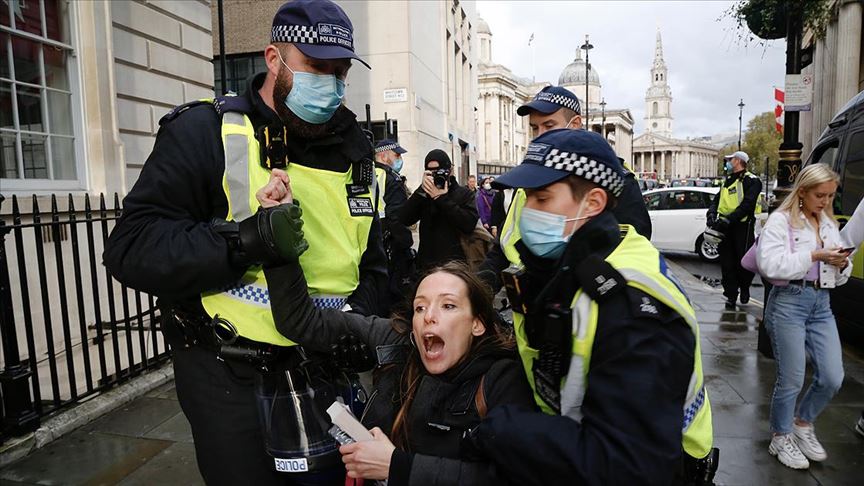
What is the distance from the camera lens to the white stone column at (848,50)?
15172mm

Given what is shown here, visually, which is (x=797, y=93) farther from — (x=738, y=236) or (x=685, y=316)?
(x=685, y=316)

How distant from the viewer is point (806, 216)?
148 inches

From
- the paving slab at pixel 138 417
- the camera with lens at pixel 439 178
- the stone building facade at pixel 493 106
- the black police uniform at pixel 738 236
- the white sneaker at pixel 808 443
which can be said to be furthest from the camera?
the stone building facade at pixel 493 106

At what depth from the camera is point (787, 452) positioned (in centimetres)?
375

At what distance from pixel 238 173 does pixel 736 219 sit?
814 cm

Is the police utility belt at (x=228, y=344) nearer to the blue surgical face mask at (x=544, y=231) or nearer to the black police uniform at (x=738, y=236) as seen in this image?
the blue surgical face mask at (x=544, y=231)

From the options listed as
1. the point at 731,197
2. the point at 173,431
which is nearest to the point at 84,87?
the point at 173,431

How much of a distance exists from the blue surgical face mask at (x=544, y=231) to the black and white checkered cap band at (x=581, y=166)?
94mm

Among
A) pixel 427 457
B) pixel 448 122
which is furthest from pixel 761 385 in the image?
pixel 448 122

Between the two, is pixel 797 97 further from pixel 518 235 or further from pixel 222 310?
pixel 222 310

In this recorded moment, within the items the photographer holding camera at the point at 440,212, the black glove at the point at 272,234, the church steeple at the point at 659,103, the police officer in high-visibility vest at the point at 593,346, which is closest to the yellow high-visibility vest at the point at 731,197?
the photographer holding camera at the point at 440,212

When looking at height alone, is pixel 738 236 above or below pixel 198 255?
below

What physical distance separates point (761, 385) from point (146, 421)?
525cm

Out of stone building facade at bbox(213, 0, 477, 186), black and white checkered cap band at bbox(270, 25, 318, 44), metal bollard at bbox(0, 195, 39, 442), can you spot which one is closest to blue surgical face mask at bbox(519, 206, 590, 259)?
black and white checkered cap band at bbox(270, 25, 318, 44)
